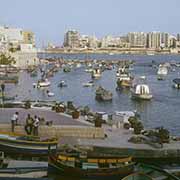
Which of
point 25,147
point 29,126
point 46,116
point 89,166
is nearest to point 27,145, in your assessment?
point 25,147

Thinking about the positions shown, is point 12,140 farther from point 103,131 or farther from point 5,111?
point 5,111

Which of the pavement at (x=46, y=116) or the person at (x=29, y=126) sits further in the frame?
the pavement at (x=46, y=116)

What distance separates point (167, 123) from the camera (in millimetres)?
37250

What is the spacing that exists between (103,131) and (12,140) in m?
4.31

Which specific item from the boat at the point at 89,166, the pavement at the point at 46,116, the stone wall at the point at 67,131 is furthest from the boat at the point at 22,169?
the pavement at the point at 46,116

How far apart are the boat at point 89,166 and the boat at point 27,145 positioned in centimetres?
277

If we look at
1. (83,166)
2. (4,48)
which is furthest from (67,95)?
(4,48)

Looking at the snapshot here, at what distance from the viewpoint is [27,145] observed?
19344mm

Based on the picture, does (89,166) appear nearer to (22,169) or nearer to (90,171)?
(90,171)

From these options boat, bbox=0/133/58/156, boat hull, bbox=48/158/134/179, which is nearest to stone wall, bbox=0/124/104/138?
boat, bbox=0/133/58/156

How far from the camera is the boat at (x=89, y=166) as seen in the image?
15.8 meters

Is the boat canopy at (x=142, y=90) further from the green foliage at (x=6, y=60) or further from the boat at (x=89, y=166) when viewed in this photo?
the green foliage at (x=6, y=60)

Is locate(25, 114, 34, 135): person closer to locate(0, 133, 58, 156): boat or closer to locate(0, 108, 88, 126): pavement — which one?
locate(0, 133, 58, 156): boat

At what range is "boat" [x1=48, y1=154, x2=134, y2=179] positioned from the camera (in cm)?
1580
